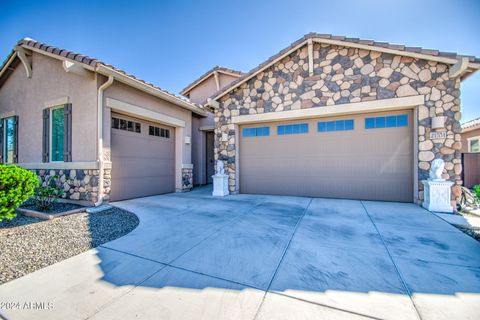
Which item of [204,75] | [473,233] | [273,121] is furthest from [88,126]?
[473,233]

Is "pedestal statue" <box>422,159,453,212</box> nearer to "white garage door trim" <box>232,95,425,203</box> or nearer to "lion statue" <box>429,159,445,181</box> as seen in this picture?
"lion statue" <box>429,159,445,181</box>

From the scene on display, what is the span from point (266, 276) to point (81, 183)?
5857mm

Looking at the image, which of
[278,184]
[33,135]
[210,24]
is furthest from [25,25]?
[278,184]

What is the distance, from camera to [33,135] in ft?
21.9

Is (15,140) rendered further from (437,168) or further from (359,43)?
(437,168)

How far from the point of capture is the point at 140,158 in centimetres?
682

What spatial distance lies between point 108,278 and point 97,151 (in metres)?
4.40

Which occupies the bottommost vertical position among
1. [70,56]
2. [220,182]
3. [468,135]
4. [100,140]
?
[220,182]

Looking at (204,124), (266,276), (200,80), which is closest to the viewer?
(266,276)

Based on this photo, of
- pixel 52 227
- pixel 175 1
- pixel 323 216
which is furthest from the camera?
pixel 175 1

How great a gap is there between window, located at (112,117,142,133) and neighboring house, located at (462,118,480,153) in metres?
15.2

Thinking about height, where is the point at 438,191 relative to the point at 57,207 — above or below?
above

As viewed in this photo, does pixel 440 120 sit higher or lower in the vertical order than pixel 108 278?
higher

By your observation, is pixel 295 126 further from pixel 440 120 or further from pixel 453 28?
pixel 453 28
